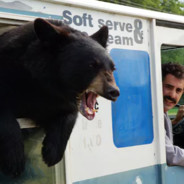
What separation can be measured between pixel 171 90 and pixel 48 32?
214cm

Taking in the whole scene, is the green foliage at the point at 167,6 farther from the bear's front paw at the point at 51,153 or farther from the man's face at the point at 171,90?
the bear's front paw at the point at 51,153

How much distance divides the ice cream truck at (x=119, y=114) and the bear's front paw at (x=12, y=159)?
309mm

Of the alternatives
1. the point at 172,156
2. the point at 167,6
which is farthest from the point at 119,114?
the point at 167,6

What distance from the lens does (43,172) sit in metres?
2.92

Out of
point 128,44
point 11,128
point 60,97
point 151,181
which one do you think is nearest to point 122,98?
point 128,44

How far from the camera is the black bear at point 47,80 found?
89.3 inches

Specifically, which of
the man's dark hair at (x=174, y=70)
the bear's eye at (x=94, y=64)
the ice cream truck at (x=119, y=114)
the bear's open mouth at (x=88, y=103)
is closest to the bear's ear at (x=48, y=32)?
the bear's eye at (x=94, y=64)

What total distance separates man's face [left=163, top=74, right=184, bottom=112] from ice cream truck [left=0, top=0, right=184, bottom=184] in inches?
14.4

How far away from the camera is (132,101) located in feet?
11.5

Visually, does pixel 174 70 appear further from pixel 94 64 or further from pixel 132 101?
pixel 94 64

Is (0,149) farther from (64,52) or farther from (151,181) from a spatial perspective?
(151,181)

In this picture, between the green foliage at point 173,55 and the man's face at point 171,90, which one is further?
the green foliage at point 173,55

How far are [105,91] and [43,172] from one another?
101 centimetres

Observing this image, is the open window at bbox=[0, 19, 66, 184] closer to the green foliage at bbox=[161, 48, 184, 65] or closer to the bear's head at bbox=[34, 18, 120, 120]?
the bear's head at bbox=[34, 18, 120, 120]
